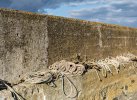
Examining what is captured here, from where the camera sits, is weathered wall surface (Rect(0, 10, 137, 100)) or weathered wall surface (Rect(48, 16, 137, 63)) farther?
weathered wall surface (Rect(48, 16, 137, 63))

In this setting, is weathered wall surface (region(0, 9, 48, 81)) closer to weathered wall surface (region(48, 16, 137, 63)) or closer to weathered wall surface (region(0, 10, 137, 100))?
weathered wall surface (region(0, 10, 137, 100))

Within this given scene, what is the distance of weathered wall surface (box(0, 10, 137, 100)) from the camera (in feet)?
21.5

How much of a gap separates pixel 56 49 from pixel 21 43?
140cm

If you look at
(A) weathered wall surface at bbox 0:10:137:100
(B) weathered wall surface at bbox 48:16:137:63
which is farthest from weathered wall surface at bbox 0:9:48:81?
(B) weathered wall surface at bbox 48:16:137:63

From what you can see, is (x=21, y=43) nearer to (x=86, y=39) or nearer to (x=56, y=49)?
(x=56, y=49)

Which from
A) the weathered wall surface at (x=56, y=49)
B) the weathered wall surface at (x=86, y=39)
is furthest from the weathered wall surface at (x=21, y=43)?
the weathered wall surface at (x=86, y=39)

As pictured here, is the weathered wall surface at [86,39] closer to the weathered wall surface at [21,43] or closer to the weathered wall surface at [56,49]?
the weathered wall surface at [56,49]

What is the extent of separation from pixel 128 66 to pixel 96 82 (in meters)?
2.47

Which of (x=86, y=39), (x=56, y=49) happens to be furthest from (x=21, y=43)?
(x=86, y=39)

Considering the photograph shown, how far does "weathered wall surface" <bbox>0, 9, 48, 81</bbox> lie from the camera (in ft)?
21.2

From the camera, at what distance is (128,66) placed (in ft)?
35.6

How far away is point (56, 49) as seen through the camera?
322 inches

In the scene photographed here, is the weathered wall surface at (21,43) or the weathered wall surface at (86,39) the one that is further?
the weathered wall surface at (86,39)

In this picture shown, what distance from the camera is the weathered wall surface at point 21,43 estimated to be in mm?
6453
